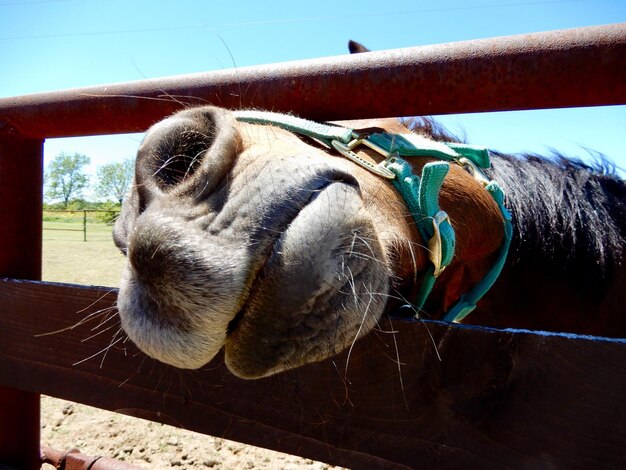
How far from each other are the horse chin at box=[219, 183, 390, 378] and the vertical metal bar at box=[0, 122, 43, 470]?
4.86 ft

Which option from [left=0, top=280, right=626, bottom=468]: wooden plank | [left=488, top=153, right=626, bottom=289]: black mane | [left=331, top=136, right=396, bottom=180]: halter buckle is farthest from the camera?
[left=488, top=153, right=626, bottom=289]: black mane

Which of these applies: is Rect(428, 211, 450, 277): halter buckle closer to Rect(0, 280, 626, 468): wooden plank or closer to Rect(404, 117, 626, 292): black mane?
Rect(0, 280, 626, 468): wooden plank

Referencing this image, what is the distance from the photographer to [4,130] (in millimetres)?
1921

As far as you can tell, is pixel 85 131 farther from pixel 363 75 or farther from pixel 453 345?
pixel 453 345

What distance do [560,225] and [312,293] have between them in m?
1.89

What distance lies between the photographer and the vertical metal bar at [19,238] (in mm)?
1957

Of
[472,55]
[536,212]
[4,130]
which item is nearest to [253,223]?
[472,55]

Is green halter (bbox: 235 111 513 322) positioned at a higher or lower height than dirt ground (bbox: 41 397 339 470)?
higher

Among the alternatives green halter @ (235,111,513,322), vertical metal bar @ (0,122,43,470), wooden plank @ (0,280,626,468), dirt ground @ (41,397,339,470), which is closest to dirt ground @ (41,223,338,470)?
dirt ground @ (41,397,339,470)

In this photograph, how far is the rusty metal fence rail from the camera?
3.87 feet

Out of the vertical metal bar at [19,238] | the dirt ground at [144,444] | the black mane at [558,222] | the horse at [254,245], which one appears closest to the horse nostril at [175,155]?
the horse at [254,245]

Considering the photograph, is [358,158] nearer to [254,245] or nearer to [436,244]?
[436,244]

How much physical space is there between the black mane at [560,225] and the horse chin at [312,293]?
1448 millimetres

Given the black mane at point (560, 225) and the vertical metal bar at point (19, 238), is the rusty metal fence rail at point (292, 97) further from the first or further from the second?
the black mane at point (560, 225)
